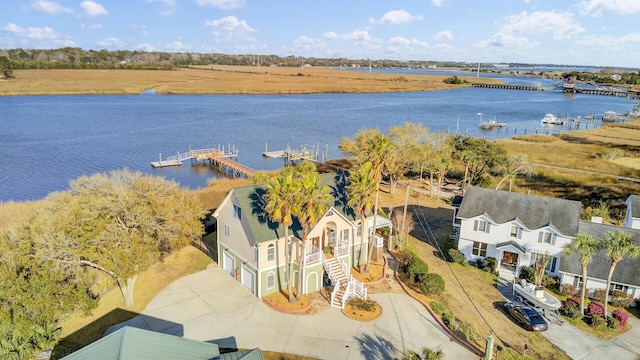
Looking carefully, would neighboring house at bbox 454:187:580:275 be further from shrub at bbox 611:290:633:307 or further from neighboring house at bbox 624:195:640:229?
neighboring house at bbox 624:195:640:229

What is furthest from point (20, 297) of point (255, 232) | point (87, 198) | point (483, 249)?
point (483, 249)

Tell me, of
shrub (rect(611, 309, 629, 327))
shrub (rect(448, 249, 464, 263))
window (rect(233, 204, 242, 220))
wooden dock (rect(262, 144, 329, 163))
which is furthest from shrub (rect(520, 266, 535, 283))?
wooden dock (rect(262, 144, 329, 163))

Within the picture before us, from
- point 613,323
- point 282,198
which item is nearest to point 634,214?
point 613,323

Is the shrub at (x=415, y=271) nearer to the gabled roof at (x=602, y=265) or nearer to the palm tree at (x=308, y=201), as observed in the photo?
the palm tree at (x=308, y=201)

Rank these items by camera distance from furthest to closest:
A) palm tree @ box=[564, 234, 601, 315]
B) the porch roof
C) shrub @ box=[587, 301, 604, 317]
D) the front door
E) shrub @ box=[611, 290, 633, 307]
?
the front door
the porch roof
shrub @ box=[611, 290, 633, 307]
palm tree @ box=[564, 234, 601, 315]
shrub @ box=[587, 301, 604, 317]

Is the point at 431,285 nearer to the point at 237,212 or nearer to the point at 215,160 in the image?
the point at 237,212

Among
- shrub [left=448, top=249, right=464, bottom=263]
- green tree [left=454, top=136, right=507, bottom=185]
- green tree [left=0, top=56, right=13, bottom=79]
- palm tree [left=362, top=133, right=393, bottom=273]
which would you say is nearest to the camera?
palm tree [left=362, top=133, right=393, bottom=273]

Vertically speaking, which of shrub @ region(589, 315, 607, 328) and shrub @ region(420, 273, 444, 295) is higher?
shrub @ region(420, 273, 444, 295)
